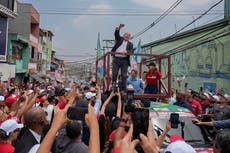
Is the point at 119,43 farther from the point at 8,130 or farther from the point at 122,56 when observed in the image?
the point at 8,130

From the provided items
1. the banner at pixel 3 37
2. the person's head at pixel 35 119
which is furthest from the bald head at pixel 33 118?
the banner at pixel 3 37

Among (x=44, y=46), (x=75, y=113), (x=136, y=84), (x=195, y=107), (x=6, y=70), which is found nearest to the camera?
(x=75, y=113)

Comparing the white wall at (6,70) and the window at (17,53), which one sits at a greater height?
the window at (17,53)

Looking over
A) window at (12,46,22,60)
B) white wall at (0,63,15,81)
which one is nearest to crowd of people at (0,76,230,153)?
white wall at (0,63,15,81)

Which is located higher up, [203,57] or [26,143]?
[203,57]

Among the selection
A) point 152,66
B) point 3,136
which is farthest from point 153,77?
point 3,136

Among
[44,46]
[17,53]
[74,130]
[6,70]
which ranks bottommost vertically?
[74,130]

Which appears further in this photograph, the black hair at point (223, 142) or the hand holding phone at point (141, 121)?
the hand holding phone at point (141, 121)

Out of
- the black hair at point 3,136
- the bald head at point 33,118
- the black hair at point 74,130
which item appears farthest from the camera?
the black hair at point 3,136

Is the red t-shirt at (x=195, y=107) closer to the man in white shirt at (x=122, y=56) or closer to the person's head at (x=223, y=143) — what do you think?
the man in white shirt at (x=122, y=56)

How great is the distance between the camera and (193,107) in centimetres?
1037

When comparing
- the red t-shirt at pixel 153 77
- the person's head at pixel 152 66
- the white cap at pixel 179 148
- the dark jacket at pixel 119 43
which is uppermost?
the dark jacket at pixel 119 43

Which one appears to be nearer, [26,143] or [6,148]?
[26,143]

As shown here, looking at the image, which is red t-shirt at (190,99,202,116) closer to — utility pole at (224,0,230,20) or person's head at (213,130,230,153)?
utility pole at (224,0,230,20)
